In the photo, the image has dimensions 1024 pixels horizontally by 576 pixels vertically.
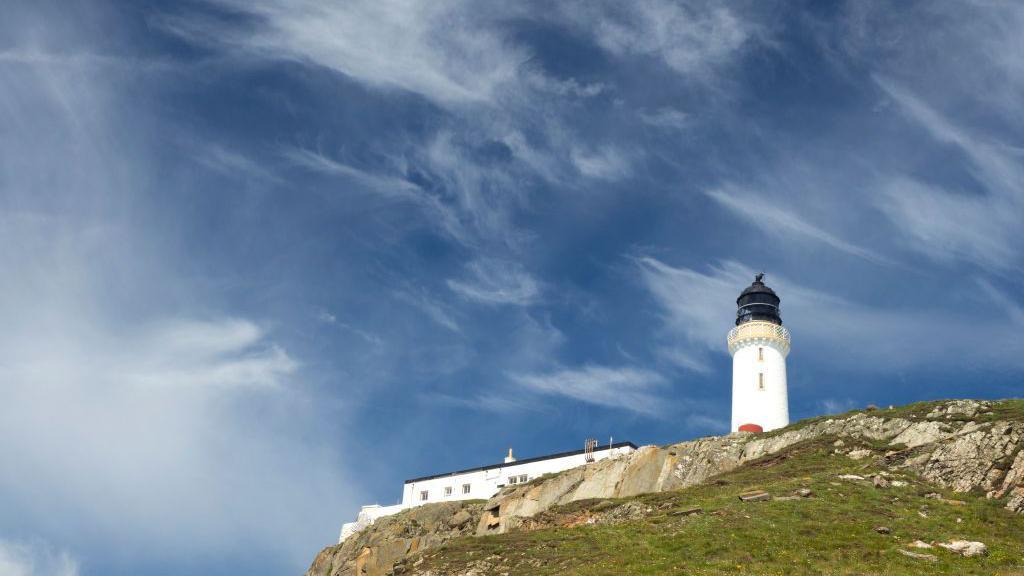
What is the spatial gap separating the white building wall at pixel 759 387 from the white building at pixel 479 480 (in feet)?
38.4

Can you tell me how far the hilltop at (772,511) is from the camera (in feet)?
151

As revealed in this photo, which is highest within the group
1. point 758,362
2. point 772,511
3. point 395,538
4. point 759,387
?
point 758,362

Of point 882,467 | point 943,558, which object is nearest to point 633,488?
point 882,467

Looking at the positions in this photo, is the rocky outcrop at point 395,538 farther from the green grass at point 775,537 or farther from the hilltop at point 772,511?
the green grass at point 775,537

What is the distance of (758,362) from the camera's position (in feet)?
298

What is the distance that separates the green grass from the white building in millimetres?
24529

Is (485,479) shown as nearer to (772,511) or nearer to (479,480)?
(479,480)

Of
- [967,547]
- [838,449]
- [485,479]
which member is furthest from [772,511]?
[485,479]

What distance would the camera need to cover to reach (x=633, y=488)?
229ft

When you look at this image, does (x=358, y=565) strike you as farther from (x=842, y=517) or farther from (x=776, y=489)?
(x=842, y=517)

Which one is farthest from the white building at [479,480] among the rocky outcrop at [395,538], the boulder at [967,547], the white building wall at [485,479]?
the boulder at [967,547]

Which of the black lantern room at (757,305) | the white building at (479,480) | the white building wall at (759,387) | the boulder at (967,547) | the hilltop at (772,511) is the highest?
the black lantern room at (757,305)

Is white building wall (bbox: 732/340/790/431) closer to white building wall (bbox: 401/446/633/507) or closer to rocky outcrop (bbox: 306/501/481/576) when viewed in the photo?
white building wall (bbox: 401/446/633/507)

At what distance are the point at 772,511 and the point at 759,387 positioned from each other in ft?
120
